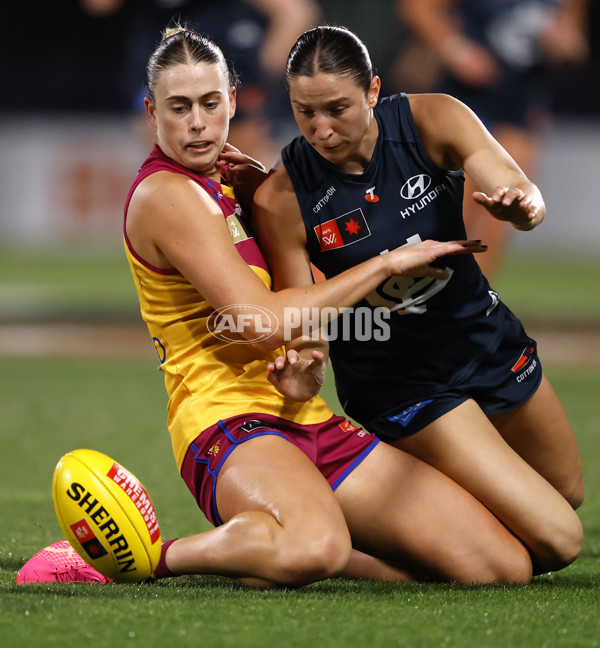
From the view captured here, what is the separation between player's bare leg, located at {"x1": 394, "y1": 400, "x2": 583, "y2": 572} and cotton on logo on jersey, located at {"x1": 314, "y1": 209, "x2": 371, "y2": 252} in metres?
0.63

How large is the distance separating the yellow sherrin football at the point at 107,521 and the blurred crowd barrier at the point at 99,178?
49.3ft

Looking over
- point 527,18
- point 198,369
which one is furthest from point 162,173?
point 527,18

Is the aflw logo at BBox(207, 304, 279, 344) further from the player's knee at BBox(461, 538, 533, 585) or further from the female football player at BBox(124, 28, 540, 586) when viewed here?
the player's knee at BBox(461, 538, 533, 585)

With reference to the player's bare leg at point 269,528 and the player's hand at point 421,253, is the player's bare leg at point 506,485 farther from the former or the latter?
the player's hand at point 421,253

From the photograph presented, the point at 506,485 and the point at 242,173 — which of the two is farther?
→ the point at 242,173

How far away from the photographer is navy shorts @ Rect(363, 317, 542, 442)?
10.8ft

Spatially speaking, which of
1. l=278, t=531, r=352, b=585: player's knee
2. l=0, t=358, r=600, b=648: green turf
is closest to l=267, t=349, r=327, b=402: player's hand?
l=278, t=531, r=352, b=585: player's knee

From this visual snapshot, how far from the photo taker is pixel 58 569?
300cm

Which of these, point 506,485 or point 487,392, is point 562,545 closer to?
point 506,485

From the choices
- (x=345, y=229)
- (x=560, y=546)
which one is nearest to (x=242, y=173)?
(x=345, y=229)

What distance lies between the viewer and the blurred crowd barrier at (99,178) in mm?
17484

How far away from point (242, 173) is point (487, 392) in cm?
107

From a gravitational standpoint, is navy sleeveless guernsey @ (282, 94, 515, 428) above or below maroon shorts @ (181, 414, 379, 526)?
above

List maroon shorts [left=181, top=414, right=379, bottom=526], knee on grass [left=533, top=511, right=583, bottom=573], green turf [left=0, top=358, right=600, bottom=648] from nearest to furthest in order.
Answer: green turf [left=0, top=358, right=600, bottom=648] → maroon shorts [left=181, top=414, right=379, bottom=526] → knee on grass [left=533, top=511, right=583, bottom=573]
